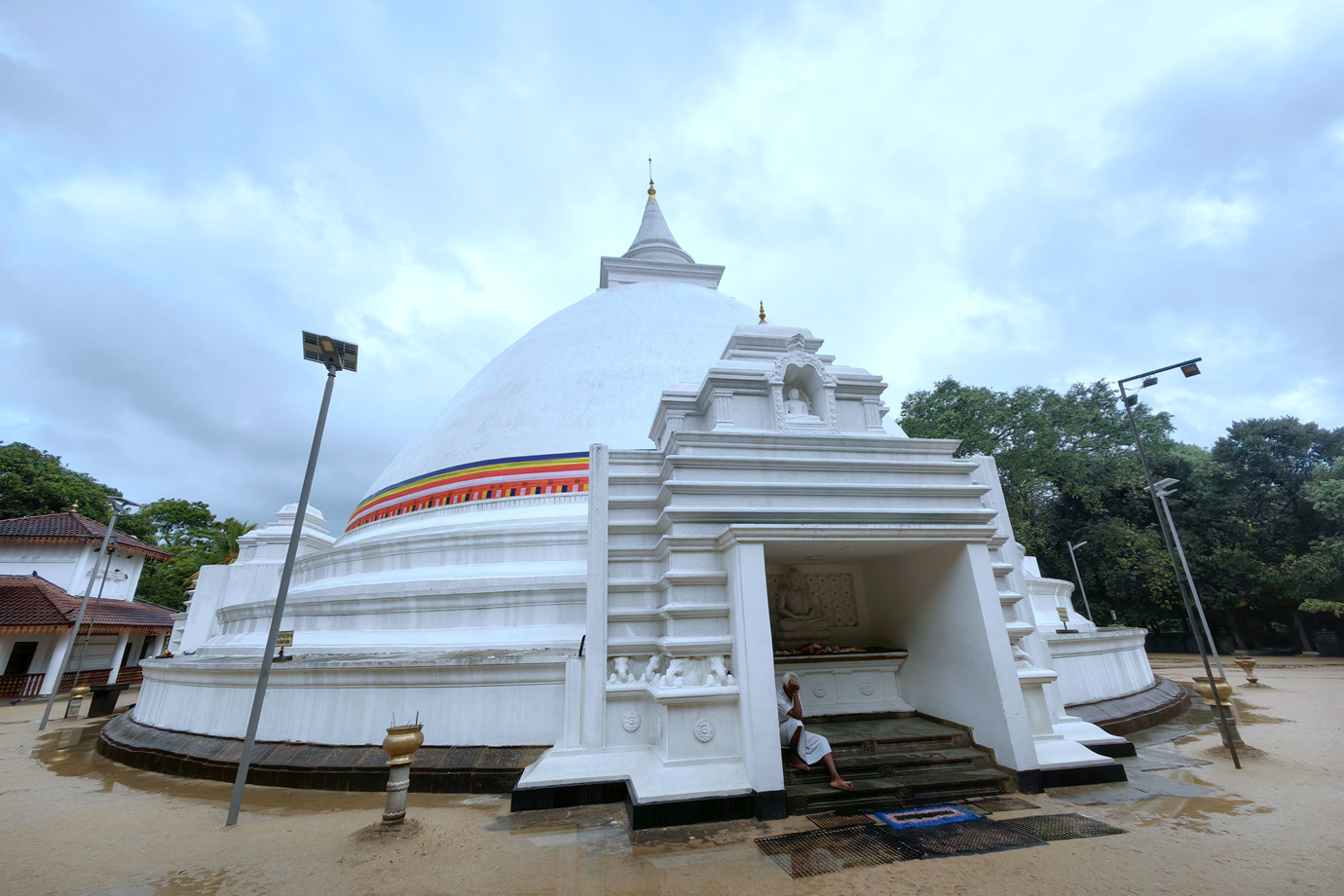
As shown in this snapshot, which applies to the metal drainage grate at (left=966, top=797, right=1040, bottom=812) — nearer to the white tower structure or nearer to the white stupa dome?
the white tower structure

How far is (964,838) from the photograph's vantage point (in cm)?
429

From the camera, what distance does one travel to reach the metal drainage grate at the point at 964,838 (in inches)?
161

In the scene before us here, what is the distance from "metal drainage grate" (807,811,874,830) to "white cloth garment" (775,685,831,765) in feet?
1.43

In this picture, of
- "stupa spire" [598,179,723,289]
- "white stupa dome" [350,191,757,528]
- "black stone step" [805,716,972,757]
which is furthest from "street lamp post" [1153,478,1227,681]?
"stupa spire" [598,179,723,289]

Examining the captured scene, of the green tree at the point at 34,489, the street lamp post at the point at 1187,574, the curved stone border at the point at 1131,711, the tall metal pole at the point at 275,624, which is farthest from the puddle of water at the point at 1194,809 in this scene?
the green tree at the point at 34,489

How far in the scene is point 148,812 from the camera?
5.60 metres

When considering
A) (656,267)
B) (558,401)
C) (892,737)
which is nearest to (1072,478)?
(656,267)

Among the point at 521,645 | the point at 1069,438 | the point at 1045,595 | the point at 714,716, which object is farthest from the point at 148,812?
the point at 1069,438

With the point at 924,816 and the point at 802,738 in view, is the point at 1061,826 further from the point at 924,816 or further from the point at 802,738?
the point at 802,738

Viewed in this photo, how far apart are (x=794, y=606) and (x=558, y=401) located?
699cm

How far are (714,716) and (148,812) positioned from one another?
18.5ft

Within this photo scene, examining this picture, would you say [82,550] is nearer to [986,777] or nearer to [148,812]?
[148,812]

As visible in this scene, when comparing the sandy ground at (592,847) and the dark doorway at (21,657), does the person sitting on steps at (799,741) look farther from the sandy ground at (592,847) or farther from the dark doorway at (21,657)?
the dark doorway at (21,657)

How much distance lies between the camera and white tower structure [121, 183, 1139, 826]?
5.16 metres
